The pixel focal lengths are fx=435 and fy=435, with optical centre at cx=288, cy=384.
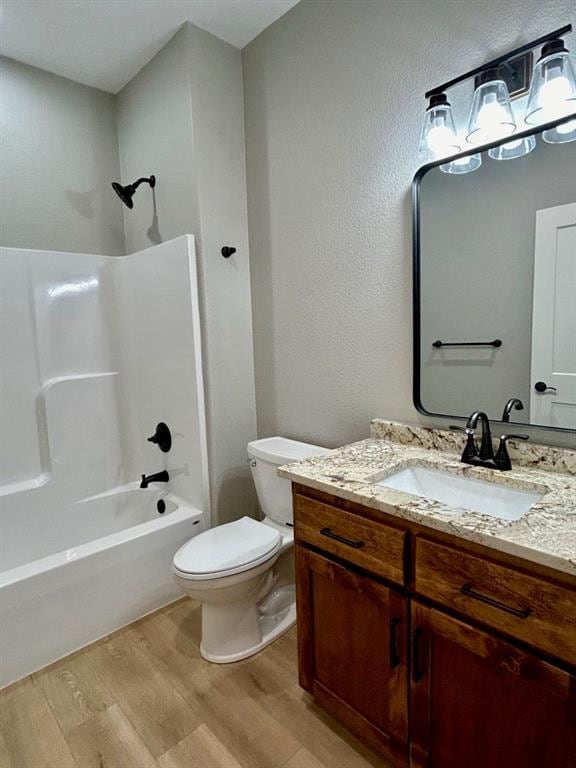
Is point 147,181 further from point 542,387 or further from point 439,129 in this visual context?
point 542,387

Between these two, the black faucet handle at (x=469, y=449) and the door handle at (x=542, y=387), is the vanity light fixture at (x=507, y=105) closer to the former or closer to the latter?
the door handle at (x=542, y=387)

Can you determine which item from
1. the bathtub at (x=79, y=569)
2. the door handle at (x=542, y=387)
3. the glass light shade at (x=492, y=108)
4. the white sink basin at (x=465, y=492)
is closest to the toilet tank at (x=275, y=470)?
the bathtub at (x=79, y=569)

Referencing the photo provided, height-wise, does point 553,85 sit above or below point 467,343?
above

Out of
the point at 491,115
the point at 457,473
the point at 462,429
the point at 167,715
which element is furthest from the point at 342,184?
the point at 167,715

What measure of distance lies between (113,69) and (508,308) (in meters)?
2.39

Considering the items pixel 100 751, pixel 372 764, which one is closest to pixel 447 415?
pixel 372 764

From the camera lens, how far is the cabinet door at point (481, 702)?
887mm

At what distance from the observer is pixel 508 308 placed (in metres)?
1.39

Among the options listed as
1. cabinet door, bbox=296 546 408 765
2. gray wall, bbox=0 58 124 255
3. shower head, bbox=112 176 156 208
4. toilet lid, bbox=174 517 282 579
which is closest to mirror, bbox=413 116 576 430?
cabinet door, bbox=296 546 408 765

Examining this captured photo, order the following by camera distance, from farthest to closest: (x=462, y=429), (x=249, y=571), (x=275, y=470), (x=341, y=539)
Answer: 1. (x=275, y=470)
2. (x=249, y=571)
3. (x=462, y=429)
4. (x=341, y=539)

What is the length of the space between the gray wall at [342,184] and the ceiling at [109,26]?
0.46 feet

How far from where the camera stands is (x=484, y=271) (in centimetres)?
144

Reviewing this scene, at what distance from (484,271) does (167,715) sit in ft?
6.10

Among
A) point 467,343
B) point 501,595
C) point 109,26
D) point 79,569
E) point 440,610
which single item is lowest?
point 79,569
